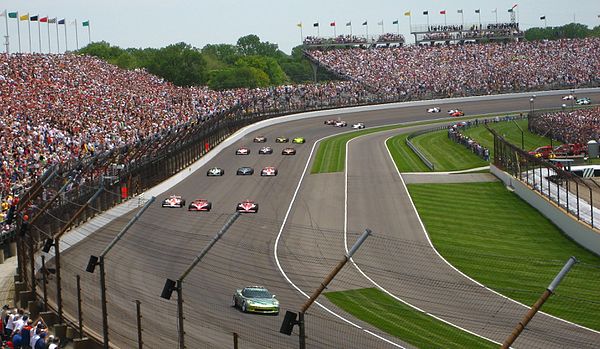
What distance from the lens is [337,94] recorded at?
124 m

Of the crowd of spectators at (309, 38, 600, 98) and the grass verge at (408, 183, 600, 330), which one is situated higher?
the crowd of spectators at (309, 38, 600, 98)

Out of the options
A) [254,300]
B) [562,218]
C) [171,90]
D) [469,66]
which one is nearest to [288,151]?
[171,90]

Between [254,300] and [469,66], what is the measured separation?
414 feet

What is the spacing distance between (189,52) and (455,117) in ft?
165

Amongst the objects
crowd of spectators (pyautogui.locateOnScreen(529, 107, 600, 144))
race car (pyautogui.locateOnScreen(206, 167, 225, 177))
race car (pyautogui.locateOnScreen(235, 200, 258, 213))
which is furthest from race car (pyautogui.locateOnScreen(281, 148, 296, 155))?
race car (pyautogui.locateOnScreen(235, 200, 258, 213))

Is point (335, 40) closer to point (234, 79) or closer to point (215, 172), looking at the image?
point (234, 79)

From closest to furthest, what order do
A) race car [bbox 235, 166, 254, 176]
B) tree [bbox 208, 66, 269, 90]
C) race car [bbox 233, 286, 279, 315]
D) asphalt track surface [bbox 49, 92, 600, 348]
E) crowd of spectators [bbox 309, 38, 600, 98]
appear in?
1. asphalt track surface [bbox 49, 92, 600, 348]
2. race car [bbox 233, 286, 279, 315]
3. race car [bbox 235, 166, 254, 176]
4. crowd of spectators [bbox 309, 38, 600, 98]
5. tree [bbox 208, 66, 269, 90]

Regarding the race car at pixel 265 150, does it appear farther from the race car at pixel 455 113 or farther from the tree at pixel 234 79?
the tree at pixel 234 79

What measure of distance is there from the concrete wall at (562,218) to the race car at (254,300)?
19843 mm

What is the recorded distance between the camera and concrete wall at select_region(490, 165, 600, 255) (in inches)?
1556

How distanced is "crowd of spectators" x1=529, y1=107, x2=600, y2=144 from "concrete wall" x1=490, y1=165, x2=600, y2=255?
79.6 feet

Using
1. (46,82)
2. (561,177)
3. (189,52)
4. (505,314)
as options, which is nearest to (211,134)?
(46,82)

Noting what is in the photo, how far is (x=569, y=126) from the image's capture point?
86.1 m

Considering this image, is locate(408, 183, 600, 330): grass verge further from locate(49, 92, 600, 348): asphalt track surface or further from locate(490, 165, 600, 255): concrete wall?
locate(49, 92, 600, 348): asphalt track surface
